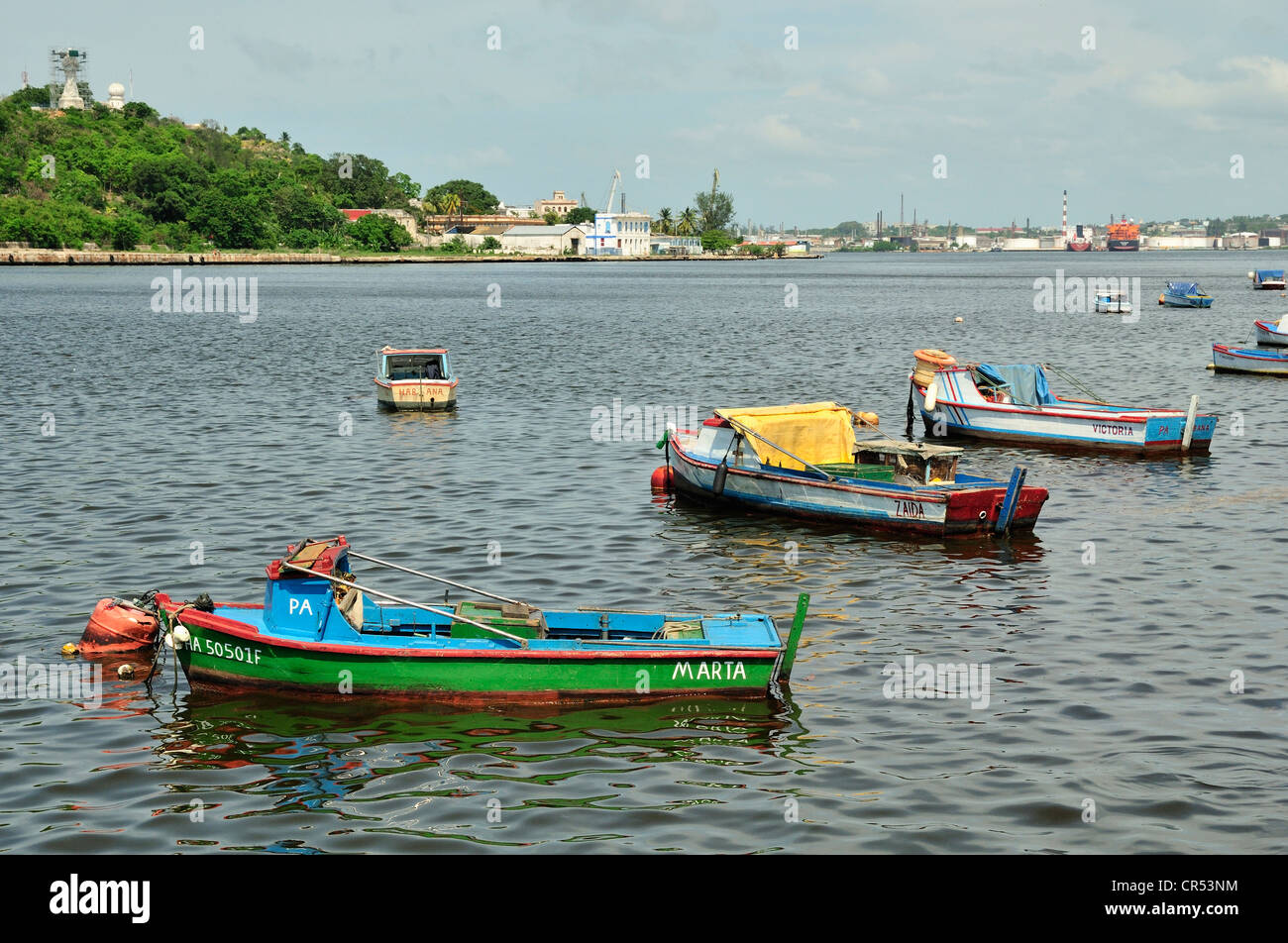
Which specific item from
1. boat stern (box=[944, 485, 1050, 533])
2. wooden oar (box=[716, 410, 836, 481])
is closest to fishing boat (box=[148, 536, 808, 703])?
boat stern (box=[944, 485, 1050, 533])

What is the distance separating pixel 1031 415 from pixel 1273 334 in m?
32.6

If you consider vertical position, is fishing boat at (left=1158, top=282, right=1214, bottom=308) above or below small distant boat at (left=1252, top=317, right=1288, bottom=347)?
above

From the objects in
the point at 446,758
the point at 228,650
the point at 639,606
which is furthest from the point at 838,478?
the point at 228,650

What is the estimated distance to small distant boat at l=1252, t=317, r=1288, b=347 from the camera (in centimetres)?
6275

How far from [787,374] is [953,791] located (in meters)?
46.1

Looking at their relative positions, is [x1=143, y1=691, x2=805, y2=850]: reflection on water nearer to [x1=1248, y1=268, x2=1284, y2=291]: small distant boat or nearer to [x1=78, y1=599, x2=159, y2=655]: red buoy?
[x1=78, y1=599, x2=159, y2=655]: red buoy

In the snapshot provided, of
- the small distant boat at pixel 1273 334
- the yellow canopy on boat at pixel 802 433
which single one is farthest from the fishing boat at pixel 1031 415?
the small distant boat at pixel 1273 334

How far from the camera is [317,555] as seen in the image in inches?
722

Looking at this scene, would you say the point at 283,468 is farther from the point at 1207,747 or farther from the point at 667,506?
the point at 1207,747

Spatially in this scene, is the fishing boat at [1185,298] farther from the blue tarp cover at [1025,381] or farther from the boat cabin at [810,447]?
the boat cabin at [810,447]

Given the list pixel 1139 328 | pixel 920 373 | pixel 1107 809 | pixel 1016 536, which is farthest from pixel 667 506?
pixel 1139 328

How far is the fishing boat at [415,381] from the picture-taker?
154ft

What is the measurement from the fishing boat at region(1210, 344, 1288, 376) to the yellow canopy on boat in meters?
36.3

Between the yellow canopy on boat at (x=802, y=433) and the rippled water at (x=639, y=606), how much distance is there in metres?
1.82
